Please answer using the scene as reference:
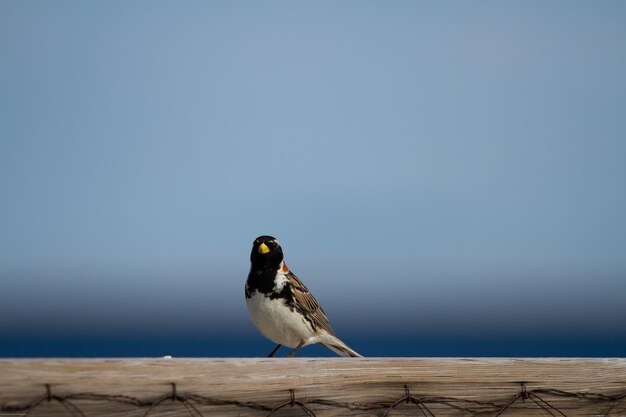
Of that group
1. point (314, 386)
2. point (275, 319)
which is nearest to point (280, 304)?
point (275, 319)

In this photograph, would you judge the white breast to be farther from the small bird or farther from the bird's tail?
the bird's tail

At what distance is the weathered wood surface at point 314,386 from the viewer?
4.08 m

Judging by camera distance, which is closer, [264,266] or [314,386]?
[314,386]

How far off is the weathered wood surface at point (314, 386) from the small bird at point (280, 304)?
3.59 metres

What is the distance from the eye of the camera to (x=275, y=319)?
8.45 meters

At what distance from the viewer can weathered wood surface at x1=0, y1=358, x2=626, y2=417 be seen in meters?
4.08

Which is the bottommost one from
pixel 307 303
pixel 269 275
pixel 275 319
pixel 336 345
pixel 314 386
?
pixel 314 386

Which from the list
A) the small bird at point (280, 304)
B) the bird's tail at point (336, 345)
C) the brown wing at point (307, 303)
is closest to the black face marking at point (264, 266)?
the small bird at point (280, 304)

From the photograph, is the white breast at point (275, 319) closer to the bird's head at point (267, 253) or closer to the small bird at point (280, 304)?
the small bird at point (280, 304)

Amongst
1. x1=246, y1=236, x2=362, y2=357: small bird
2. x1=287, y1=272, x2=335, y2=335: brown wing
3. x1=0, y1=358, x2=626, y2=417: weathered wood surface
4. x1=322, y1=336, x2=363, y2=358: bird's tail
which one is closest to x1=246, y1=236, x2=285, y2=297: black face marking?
x1=246, y1=236, x2=362, y2=357: small bird

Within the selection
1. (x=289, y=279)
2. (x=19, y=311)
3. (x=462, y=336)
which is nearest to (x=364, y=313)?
(x=19, y=311)

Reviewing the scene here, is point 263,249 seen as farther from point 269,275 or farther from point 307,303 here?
point 307,303

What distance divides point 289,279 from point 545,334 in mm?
92527

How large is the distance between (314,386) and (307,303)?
4219mm
